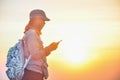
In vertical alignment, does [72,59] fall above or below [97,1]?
below

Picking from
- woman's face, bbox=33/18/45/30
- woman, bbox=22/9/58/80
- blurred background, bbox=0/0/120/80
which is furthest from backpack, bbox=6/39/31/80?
blurred background, bbox=0/0/120/80

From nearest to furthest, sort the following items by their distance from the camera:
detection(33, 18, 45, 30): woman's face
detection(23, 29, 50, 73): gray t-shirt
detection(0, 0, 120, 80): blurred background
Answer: detection(23, 29, 50, 73): gray t-shirt < detection(33, 18, 45, 30): woman's face < detection(0, 0, 120, 80): blurred background

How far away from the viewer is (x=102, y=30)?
2631 mm

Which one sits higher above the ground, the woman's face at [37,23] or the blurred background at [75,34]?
the woman's face at [37,23]

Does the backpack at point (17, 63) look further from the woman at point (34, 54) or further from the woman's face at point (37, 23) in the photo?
the woman's face at point (37, 23)

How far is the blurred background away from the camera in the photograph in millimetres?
2576

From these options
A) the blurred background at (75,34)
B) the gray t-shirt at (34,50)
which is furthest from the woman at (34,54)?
the blurred background at (75,34)

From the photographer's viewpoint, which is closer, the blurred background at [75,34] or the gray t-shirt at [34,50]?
the gray t-shirt at [34,50]

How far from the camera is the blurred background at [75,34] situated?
8.45 feet

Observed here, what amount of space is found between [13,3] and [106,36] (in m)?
0.79

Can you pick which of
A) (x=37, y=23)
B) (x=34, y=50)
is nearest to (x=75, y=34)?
(x=37, y=23)

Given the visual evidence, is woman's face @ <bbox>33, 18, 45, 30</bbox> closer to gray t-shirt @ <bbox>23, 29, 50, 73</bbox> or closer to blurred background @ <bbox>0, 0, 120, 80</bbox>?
gray t-shirt @ <bbox>23, 29, 50, 73</bbox>

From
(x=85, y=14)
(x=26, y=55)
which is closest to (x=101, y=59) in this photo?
(x=85, y=14)

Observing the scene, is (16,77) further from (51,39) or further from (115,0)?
(115,0)
